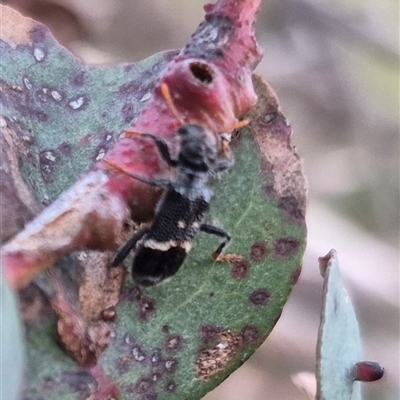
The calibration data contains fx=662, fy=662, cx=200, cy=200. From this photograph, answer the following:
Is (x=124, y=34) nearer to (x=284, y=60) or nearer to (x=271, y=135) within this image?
(x=284, y=60)

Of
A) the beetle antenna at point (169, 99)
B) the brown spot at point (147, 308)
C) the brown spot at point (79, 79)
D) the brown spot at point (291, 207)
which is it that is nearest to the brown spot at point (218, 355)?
the brown spot at point (147, 308)

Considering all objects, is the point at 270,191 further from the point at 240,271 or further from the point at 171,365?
the point at 171,365

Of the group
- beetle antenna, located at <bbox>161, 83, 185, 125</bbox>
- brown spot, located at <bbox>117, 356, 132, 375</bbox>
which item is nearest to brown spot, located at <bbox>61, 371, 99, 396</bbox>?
brown spot, located at <bbox>117, 356, 132, 375</bbox>

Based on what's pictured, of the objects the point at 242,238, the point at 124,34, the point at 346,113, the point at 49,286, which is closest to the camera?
the point at 49,286

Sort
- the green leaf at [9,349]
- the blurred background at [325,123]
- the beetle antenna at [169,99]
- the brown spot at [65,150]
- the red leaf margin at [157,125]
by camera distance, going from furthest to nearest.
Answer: the blurred background at [325,123] < the brown spot at [65,150] < the beetle antenna at [169,99] < the red leaf margin at [157,125] < the green leaf at [9,349]

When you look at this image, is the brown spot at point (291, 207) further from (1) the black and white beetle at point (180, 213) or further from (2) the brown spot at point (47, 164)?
(2) the brown spot at point (47, 164)

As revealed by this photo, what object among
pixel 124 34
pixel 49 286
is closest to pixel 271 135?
pixel 49 286
